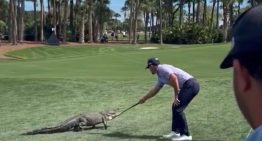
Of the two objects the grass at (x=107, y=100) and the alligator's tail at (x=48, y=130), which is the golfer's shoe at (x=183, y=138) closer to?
the grass at (x=107, y=100)

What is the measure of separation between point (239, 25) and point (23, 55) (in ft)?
124

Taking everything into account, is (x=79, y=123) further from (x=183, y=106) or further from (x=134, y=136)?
(x=183, y=106)

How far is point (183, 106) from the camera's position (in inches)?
392

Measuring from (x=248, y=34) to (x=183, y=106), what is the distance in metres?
8.49

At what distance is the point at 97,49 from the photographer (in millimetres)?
43562

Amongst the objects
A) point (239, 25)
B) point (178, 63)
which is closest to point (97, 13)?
point (178, 63)

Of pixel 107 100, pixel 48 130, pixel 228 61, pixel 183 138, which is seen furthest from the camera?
pixel 107 100

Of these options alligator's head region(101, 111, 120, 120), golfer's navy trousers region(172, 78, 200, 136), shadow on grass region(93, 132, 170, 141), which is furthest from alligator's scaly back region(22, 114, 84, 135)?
golfer's navy trousers region(172, 78, 200, 136)

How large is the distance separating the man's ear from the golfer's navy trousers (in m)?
8.33

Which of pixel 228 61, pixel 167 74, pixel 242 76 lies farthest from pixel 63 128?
pixel 242 76

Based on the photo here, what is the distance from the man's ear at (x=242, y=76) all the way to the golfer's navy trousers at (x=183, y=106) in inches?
328

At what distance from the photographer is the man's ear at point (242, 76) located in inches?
58.2

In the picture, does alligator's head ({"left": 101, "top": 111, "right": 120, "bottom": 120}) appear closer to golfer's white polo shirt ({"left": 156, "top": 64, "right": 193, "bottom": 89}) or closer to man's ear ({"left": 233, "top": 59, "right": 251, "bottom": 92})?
golfer's white polo shirt ({"left": 156, "top": 64, "right": 193, "bottom": 89})

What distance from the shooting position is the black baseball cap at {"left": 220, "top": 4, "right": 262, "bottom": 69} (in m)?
1.48
